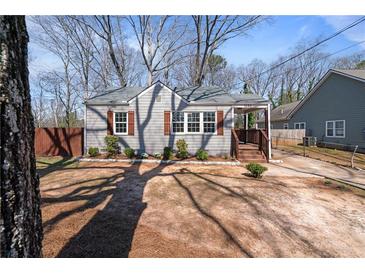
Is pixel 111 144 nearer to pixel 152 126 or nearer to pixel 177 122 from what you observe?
pixel 152 126

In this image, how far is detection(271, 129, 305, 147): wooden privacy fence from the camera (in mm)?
19047

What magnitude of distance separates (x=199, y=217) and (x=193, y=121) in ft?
25.9

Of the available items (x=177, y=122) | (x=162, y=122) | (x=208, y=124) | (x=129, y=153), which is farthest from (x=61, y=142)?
(x=208, y=124)

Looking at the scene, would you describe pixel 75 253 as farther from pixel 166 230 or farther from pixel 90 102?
pixel 90 102

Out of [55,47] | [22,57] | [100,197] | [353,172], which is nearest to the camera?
[22,57]

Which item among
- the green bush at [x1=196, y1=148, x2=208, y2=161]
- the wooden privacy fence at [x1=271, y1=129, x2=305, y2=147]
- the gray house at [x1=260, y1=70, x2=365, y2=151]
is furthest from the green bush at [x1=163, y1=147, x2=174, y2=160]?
the gray house at [x1=260, y1=70, x2=365, y2=151]

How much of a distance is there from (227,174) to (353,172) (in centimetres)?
578

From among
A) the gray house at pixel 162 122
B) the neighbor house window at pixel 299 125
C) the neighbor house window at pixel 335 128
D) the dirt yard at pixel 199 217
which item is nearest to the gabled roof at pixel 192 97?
the gray house at pixel 162 122

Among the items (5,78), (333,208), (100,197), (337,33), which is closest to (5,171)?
→ (5,78)

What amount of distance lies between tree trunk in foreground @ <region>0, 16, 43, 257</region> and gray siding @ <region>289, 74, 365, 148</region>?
18298mm

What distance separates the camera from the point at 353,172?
8594mm

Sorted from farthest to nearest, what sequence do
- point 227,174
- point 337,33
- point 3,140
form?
point 337,33 < point 227,174 < point 3,140

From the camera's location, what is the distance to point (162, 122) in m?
11.5

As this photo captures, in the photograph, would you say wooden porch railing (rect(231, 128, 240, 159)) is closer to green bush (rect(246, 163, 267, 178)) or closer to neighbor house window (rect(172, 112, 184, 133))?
neighbor house window (rect(172, 112, 184, 133))
